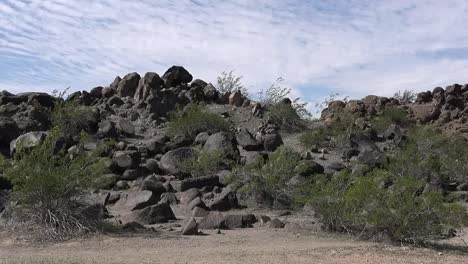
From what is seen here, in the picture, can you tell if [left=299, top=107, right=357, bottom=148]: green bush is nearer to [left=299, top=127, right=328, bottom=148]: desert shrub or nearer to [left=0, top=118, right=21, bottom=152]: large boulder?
[left=299, top=127, right=328, bottom=148]: desert shrub

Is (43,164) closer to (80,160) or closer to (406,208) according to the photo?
(80,160)

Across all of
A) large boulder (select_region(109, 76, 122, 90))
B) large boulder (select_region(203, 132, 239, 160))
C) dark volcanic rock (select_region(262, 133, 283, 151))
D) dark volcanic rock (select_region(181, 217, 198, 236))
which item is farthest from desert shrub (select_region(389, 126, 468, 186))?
large boulder (select_region(109, 76, 122, 90))

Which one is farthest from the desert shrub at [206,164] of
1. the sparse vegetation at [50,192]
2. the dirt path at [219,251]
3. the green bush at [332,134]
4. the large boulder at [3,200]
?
the dirt path at [219,251]

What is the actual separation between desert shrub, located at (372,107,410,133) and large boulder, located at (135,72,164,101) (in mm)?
14127

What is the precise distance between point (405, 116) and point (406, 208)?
3177cm

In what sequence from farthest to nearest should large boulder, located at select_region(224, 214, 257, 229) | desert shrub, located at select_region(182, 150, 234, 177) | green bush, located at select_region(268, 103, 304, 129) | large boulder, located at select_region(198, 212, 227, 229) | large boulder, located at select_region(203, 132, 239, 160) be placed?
green bush, located at select_region(268, 103, 304, 129) < large boulder, located at select_region(203, 132, 239, 160) < desert shrub, located at select_region(182, 150, 234, 177) < large boulder, located at select_region(224, 214, 257, 229) < large boulder, located at select_region(198, 212, 227, 229)

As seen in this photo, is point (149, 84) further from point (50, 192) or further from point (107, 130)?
point (50, 192)

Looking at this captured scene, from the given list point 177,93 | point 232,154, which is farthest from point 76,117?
point 232,154

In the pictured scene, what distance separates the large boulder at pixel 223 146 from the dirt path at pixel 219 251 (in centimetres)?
1365

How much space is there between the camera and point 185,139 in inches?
1350

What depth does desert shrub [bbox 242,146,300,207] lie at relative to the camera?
74.4ft

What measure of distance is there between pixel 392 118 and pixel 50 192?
3183cm

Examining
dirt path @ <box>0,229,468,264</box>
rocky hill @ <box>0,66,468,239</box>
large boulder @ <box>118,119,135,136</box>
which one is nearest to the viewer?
dirt path @ <box>0,229,468,264</box>

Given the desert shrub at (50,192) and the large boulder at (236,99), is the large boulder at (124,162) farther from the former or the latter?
the large boulder at (236,99)
